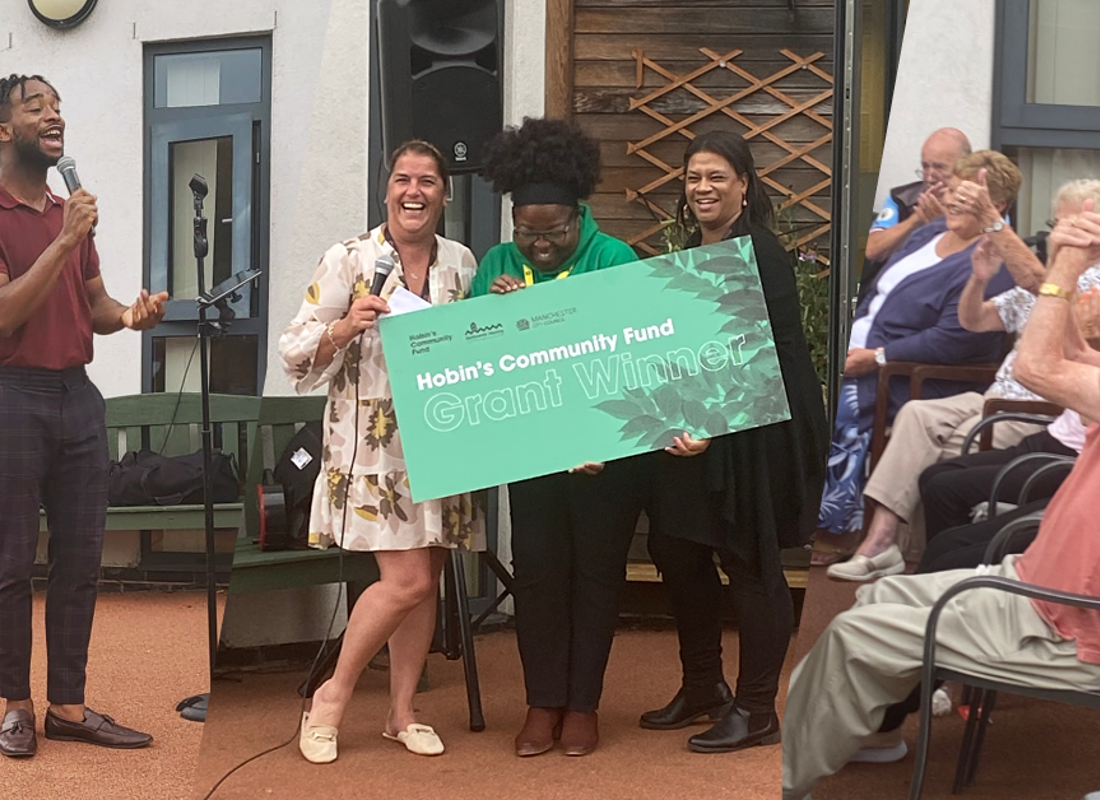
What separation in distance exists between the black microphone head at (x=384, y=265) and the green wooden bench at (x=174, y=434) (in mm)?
254

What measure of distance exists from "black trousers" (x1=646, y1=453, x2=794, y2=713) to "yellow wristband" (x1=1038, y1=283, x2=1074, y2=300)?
58 cm

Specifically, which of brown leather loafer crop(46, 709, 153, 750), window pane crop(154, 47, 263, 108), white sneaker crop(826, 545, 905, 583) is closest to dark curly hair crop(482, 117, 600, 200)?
window pane crop(154, 47, 263, 108)

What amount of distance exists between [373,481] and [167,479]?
12.3 inches

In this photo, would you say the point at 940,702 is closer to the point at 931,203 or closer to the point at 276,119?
the point at 931,203

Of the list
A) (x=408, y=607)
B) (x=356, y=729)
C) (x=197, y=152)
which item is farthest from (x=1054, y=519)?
(x=197, y=152)

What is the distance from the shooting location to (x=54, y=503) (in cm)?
173

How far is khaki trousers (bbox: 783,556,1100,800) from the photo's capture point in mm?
1092

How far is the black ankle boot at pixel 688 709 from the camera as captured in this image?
1604mm

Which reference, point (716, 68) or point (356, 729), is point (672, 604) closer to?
point (356, 729)

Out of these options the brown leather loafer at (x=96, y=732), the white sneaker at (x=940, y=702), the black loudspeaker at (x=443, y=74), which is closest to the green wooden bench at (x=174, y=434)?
the brown leather loafer at (x=96, y=732)

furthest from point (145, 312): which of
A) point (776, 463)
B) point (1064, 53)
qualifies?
point (1064, 53)

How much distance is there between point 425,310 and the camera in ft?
5.15

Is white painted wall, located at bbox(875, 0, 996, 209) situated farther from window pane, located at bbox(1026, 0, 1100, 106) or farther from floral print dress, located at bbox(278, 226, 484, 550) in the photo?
floral print dress, located at bbox(278, 226, 484, 550)

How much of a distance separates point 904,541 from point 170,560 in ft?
3.43
